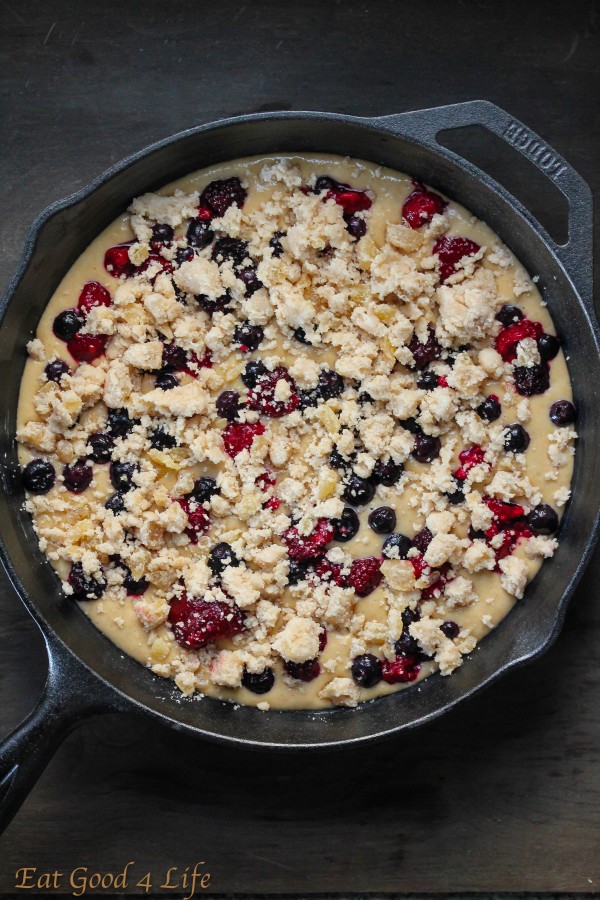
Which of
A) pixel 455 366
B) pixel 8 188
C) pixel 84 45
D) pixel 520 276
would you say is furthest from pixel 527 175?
pixel 8 188

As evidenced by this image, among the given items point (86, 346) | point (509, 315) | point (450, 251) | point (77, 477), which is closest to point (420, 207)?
point (450, 251)

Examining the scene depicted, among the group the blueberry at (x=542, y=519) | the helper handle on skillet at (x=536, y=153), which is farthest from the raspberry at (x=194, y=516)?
the helper handle on skillet at (x=536, y=153)

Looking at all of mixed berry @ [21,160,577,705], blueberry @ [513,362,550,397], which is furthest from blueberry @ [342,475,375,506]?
blueberry @ [513,362,550,397]

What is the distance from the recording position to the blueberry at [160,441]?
9.16ft

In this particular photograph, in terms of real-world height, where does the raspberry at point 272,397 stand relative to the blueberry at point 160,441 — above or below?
above

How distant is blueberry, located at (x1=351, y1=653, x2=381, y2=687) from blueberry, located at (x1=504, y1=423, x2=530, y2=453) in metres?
0.78

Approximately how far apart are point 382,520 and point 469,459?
33 centimetres

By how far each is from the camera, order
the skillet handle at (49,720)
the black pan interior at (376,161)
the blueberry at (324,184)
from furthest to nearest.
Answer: the blueberry at (324,184) → the black pan interior at (376,161) → the skillet handle at (49,720)

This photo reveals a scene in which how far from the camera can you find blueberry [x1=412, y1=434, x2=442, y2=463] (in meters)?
2.78

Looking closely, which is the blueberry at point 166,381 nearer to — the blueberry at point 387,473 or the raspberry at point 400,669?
the blueberry at point 387,473

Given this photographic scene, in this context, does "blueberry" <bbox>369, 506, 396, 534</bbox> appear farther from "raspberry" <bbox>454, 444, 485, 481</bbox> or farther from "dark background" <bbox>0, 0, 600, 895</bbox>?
"dark background" <bbox>0, 0, 600, 895</bbox>

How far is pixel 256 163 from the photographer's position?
2922 mm

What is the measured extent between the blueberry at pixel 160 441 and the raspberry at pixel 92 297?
436 millimetres

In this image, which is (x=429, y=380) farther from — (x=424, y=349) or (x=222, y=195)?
(x=222, y=195)
